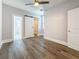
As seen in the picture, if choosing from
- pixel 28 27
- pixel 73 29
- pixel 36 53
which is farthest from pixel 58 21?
pixel 28 27

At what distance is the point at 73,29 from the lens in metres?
4.77

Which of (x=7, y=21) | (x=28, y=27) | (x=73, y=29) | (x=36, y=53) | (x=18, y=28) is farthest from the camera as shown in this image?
(x=28, y=27)

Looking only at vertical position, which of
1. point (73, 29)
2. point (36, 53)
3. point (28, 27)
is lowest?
point (36, 53)

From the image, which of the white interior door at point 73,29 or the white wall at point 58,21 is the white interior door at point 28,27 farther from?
the white interior door at point 73,29

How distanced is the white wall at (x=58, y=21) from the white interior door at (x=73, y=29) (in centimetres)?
51

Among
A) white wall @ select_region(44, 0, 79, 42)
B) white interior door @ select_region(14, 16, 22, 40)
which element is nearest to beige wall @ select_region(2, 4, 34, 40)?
white interior door @ select_region(14, 16, 22, 40)

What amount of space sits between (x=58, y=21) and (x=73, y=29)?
73.4 inches

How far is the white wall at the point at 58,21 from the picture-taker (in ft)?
18.3

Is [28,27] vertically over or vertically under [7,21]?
under

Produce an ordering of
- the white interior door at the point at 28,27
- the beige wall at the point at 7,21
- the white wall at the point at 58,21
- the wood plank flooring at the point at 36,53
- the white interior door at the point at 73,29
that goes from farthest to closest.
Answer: the white interior door at the point at 28,27 → the beige wall at the point at 7,21 → the white wall at the point at 58,21 → the white interior door at the point at 73,29 → the wood plank flooring at the point at 36,53

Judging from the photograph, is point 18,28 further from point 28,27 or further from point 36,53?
point 36,53

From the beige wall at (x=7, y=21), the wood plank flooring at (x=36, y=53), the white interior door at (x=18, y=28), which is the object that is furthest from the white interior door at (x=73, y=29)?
the white interior door at (x=18, y=28)

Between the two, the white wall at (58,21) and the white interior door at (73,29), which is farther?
the white wall at (58,21)

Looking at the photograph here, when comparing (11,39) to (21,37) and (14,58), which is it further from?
(14,58)
